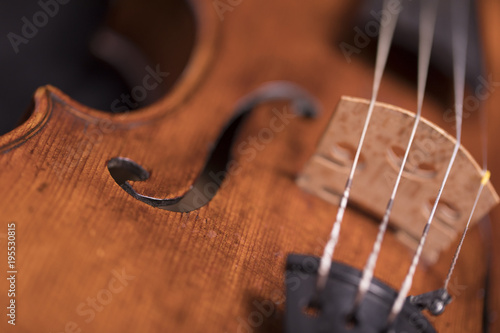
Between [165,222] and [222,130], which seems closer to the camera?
[165,222]

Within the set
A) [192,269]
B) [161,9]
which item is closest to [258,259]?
[192,269]

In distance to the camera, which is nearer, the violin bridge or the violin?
the violin

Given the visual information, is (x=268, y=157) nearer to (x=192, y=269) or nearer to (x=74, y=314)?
(x=192, y=269)

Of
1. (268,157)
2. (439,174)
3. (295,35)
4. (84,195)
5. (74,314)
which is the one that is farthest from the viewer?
(295,35)

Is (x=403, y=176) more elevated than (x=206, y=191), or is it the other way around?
(x=403, y=176)
